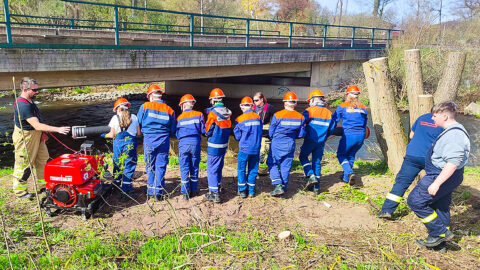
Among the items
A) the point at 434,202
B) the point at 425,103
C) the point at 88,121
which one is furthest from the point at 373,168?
the point at 88,121

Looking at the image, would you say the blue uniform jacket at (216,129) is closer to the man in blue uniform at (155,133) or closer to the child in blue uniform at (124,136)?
the man in blue uniform at (155,133)

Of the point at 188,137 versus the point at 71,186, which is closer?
the point at 71,186

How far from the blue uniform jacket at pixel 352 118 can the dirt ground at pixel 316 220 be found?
107cm

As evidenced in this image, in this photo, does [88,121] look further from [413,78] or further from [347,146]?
[413,78]

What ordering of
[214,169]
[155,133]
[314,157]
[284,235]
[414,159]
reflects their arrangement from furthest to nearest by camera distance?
[314,157]
[214,169]
[155,133]
[414,159]
[284,235]

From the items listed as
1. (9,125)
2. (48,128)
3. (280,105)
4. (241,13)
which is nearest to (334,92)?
(280,105)

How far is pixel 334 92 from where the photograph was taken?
22.5 metres

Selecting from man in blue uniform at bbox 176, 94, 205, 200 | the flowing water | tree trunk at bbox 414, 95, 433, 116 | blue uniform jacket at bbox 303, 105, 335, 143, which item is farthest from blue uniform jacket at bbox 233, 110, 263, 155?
the flowing water

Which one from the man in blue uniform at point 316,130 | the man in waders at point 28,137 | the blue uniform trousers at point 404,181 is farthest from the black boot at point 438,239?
the man in waders at point 28,137

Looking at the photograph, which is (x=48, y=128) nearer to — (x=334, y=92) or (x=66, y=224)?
(x=66, y=224)

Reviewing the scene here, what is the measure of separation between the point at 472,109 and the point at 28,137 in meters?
20.0

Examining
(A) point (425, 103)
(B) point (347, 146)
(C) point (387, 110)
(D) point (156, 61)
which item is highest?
(D) point (156, 61)

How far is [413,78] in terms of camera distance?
603 centimetres

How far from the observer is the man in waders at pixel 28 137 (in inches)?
191
